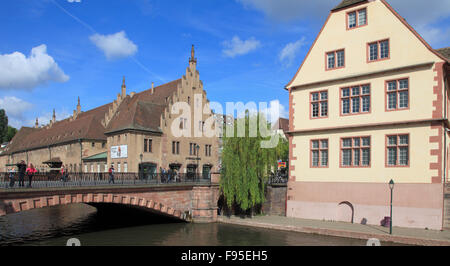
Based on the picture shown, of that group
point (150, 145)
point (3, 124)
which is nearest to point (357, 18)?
point (150, 145)

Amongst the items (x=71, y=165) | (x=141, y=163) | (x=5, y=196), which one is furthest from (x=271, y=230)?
(x=71, y=165)

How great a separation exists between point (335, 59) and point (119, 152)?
26.9m

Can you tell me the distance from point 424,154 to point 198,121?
30196 mm

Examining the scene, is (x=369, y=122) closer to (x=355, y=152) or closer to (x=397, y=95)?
(x=355, y=152)

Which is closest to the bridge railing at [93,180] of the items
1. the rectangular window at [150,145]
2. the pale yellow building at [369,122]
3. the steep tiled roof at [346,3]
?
the pale yellow building at [369,122]

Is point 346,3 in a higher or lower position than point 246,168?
higher

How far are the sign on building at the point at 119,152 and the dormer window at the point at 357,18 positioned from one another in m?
26.9

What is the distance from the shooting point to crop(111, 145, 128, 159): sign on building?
141ft

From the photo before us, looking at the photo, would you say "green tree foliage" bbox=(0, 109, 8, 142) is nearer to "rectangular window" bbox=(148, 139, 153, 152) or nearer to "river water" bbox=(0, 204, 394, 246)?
"rectangular window" bbox=(148, 139, 153, 152)

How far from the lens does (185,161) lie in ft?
153

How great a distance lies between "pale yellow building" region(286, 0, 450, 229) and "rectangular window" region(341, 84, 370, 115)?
60mm

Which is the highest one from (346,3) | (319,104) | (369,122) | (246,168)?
(346,3)

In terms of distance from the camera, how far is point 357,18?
2511 cm

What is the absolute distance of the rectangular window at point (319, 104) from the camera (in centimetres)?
2670
